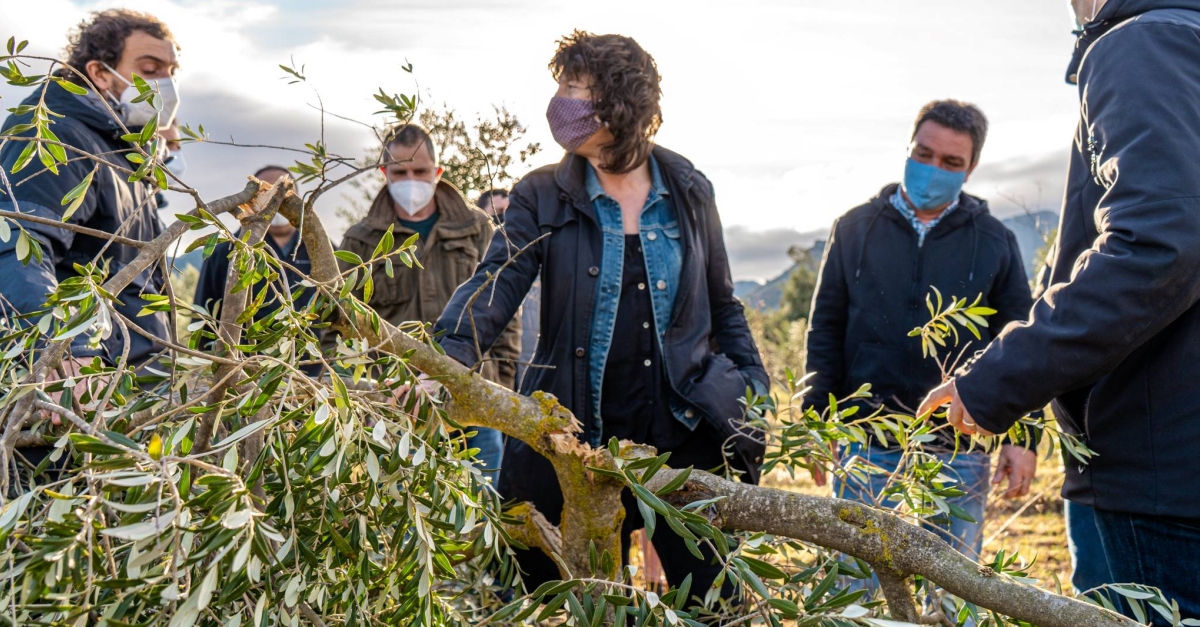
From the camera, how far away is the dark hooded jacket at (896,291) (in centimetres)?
386

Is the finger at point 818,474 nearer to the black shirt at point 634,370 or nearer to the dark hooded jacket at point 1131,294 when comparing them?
the black shirt at point 634,370

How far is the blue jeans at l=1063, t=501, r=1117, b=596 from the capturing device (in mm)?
2625

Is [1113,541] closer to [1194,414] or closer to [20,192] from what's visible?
[1194,414]

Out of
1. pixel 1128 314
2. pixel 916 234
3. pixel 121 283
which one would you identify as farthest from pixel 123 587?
pixel 916 234

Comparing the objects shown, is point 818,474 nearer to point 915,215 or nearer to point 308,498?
point 308,498

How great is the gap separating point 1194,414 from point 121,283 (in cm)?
231

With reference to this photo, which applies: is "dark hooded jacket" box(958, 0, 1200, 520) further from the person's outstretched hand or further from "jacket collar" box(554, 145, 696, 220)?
"jacket collar" box(554, 145, 696, 220)

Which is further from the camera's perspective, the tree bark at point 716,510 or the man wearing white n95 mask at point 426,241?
the man wearing white n95 mask at point 426,241

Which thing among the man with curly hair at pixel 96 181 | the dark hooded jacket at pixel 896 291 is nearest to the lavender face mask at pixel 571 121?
the man with curly hair at pixel 96 181

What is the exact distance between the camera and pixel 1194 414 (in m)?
2.05

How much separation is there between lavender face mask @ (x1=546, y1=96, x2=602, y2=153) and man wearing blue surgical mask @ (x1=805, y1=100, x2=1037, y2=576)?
1586 millimetres

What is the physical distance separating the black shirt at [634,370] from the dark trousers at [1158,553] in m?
1.27

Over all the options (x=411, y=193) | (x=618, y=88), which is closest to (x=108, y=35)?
(x=411, y=193)

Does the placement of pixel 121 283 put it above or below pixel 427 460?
above
